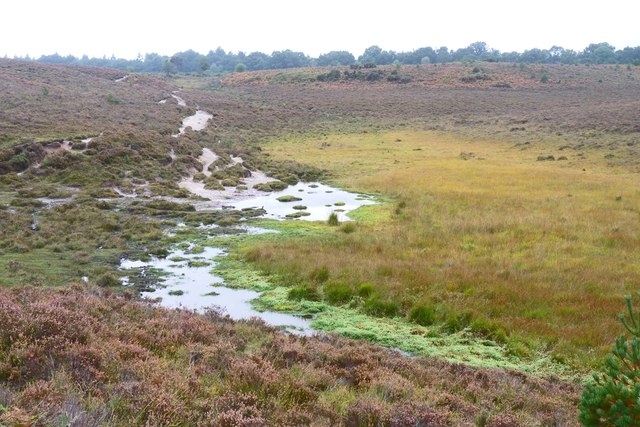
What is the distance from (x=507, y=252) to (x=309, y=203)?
12.8 meters

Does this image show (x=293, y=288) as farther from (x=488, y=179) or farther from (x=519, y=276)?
(x=488, y=179)

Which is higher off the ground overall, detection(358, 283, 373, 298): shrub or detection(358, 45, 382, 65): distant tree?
detection(358, 45, 382, 65): distant tree

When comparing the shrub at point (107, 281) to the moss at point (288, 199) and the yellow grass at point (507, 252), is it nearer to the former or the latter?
the yellow grass at point (507, 252)

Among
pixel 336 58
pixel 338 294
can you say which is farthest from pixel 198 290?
pixel 336 58

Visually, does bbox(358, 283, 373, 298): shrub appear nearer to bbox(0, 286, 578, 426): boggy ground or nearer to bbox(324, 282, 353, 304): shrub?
bbox(324, 282, 353, 304): shrub

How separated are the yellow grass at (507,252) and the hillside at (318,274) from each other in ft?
0.26

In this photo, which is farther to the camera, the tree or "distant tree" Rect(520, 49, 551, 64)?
"distant tree" Rect(520, 49, 551, 64)

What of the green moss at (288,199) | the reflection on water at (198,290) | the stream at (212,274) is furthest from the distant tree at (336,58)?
the reflection on water at (198,290)

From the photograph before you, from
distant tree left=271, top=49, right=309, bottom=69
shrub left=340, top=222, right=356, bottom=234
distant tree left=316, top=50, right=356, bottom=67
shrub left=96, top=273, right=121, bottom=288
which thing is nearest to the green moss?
shrub left=340, top=222, right=356, bottom=234

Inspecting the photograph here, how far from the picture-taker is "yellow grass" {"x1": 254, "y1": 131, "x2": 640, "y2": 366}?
13211 mm

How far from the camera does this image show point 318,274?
16.3m

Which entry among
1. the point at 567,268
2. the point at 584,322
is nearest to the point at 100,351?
the point at 584,322

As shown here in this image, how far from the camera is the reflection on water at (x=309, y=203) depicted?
26000 mm

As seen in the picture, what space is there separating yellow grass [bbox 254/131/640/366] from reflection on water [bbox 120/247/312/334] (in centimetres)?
202
